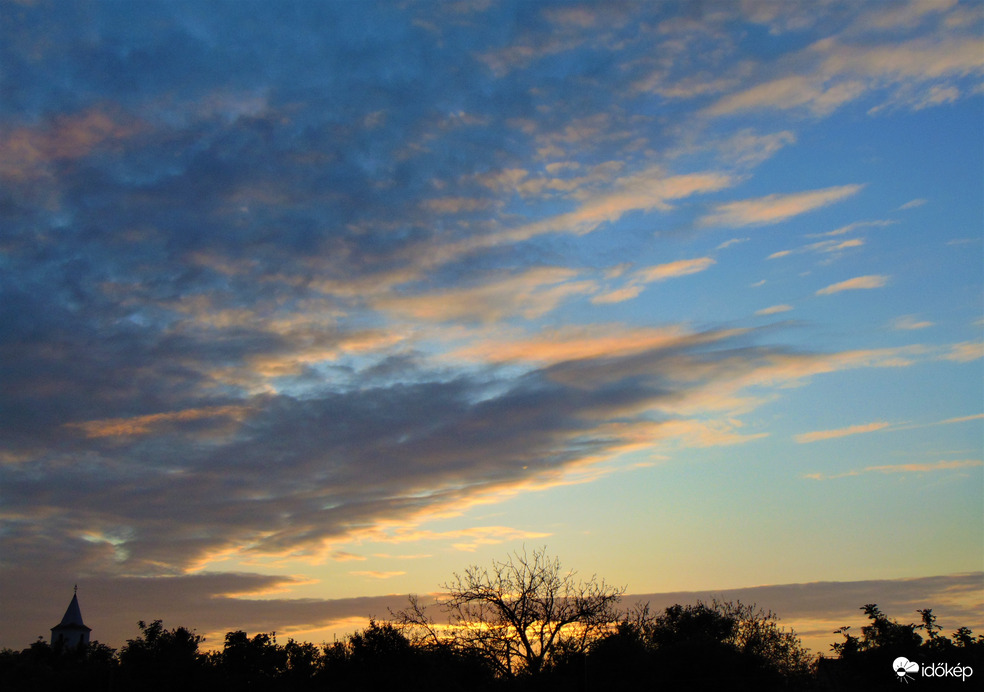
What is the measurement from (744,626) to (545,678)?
28918 millimetres

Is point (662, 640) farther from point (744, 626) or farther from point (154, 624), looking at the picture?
point (154, 624)

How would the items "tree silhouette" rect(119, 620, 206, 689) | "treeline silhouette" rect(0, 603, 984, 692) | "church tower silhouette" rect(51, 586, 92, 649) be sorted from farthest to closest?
"church tower silhouette" rect(51, 586, 92, 649), "tree silhouette" rect(119, 620, 206, 689), "treeline silhouette" rect(0, 603, 984, 692)

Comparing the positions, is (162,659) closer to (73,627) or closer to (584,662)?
(584,662)

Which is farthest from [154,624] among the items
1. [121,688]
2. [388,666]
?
[388,666]

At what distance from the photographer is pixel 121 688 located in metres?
36.2

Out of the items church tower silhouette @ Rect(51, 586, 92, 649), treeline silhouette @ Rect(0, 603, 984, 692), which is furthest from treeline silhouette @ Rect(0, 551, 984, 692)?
church tower silhouette @ Rect(51, 586, 92, 649)

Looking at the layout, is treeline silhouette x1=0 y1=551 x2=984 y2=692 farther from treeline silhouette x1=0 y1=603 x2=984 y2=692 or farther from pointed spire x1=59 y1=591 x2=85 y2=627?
pointed spire x1=59 y1=591 x2=85 y2=627

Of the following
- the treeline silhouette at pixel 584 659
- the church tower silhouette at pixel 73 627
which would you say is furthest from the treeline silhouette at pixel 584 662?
the church tower silhouette at pixel 73 627

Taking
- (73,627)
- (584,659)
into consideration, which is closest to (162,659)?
(584,659)

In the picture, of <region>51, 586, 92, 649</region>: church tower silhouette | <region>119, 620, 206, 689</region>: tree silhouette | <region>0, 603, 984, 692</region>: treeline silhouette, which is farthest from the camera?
<region>51, 586, 92, 649</region>: church tower silhouette

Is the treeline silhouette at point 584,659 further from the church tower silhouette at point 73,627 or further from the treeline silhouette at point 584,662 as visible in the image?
the church tower silhouette at point 73,627

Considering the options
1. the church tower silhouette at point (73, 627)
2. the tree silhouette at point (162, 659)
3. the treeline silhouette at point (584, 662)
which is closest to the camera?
the treeline silhouette at point (584, 662)

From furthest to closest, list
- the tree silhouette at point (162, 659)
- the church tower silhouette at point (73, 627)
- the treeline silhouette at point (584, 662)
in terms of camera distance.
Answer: the church tower silhouette at point (73, 627) → the tree silhouette at point (162, 659) → the treeline silhouette at point (584, 662)

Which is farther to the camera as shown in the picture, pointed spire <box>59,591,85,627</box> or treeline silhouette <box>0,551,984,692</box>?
pointed spire <box>59,591,85,627</box>
